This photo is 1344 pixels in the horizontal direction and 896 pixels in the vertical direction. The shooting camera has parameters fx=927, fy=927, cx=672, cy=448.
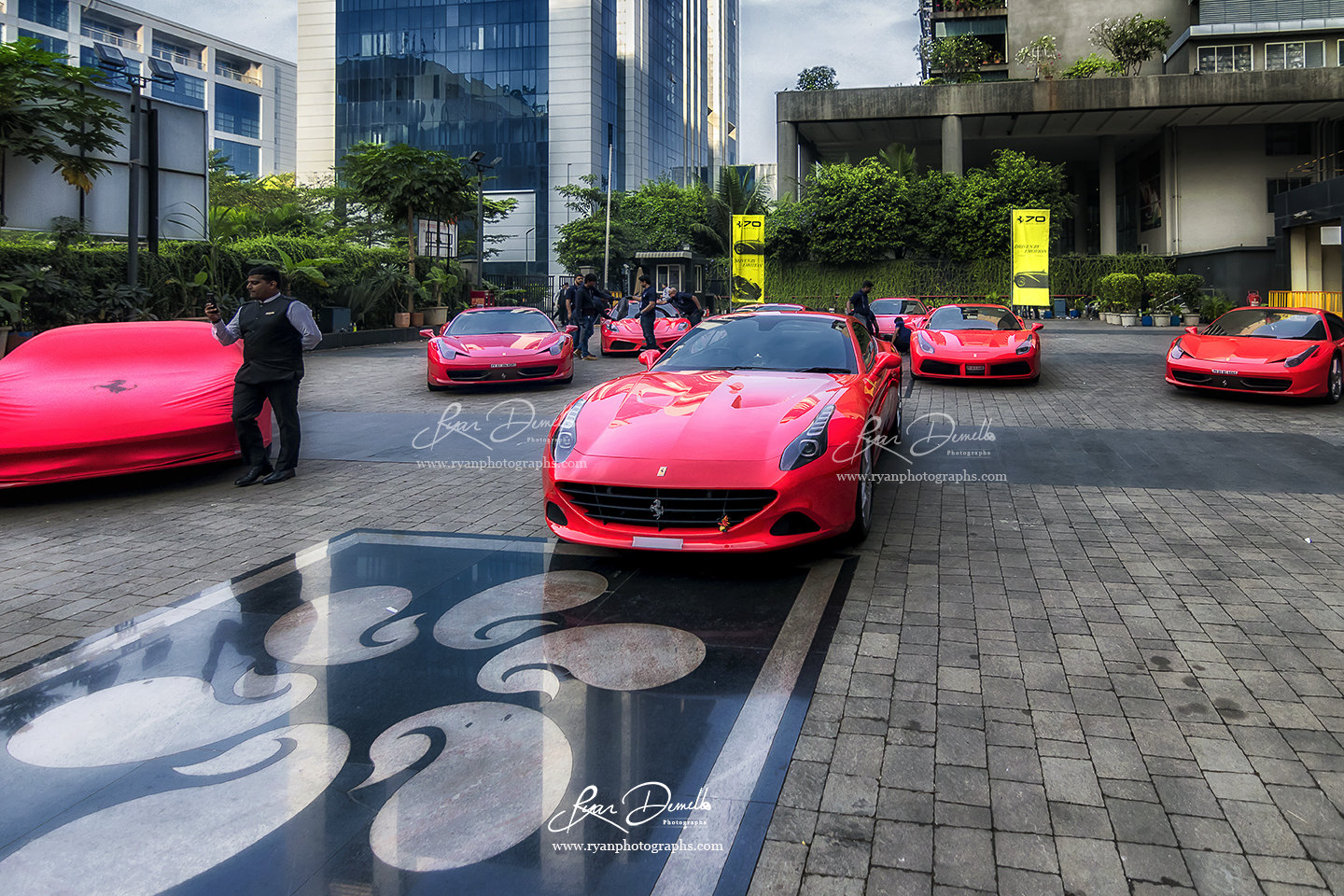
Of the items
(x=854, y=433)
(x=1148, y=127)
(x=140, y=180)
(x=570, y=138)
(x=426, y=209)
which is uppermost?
(x=570, y=138)

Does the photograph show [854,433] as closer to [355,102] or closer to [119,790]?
[119,790]

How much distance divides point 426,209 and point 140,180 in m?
10.7

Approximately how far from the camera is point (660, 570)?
5.05 metres

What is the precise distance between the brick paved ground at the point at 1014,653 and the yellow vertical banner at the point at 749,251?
62.0 feet

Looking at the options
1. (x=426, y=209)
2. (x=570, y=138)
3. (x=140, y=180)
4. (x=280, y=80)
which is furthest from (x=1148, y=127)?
(x=280, y=80)

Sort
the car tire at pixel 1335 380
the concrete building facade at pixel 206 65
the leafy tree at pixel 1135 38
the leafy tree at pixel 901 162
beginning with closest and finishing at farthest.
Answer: the car tire at pixel 1335 380 < the leafy tree at pixel 1135 38 < the leafy tree at pixel 901 162 < the concrete building facade at pixel 206 65

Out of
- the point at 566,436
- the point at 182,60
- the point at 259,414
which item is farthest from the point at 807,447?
the point at 182,60

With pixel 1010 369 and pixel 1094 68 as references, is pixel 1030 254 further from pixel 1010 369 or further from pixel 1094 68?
pixel 1094 68

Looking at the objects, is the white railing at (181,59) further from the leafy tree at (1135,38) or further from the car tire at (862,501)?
the car tire at (862,501)

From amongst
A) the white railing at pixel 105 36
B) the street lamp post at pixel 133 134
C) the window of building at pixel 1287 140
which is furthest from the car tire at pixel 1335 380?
the white railing at pixel 105 36

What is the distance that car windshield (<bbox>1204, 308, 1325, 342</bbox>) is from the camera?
1202 cm

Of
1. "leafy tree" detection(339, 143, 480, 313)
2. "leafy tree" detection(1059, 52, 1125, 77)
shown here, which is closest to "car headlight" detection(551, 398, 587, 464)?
"leafy tree" detection(339, 143, 480, 313)

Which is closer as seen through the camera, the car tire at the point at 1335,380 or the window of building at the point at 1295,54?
the car tire at the point at 1335,380

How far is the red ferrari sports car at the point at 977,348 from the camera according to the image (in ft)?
45.5
